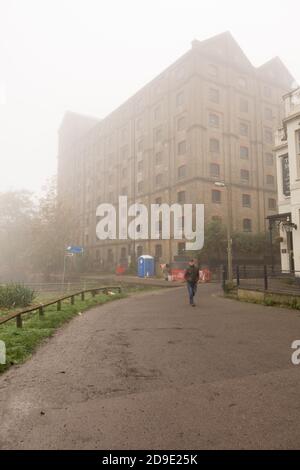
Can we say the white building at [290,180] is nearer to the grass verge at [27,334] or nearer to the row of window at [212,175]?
the grass verge at [27,334]

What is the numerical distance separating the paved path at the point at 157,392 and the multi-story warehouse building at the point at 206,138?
26324mm

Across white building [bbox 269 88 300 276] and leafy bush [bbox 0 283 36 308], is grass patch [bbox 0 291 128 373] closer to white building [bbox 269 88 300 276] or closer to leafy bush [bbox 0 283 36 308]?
leafy bush [bbox 0 283 36 308]

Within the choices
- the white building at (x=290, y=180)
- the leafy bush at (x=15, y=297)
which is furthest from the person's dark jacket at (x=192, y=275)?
the leafy bush at (x=15, y=297)

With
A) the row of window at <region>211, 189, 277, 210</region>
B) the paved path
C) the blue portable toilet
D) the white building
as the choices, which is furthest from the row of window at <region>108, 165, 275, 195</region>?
the paved path

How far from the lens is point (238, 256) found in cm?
3055

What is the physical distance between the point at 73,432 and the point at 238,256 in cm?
2889

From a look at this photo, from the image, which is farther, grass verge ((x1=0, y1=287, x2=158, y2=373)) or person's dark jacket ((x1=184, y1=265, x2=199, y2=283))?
person's dark jacket ((x1=184, y1=265, x2=199, y2=283))

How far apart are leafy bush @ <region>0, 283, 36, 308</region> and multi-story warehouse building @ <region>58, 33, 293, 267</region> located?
2155cm

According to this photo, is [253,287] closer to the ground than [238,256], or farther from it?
closer to the ground

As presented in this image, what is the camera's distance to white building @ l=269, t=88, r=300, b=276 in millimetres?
15289

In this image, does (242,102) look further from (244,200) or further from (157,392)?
(157,392)
